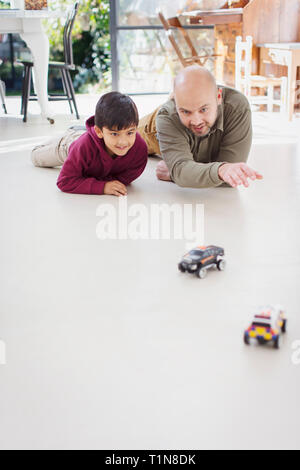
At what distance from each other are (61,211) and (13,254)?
0.48 meters

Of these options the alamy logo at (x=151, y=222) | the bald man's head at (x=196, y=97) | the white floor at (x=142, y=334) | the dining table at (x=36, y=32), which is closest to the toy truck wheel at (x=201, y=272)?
the white floor at (x=142, y=334)

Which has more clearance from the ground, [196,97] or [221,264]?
[196,97]

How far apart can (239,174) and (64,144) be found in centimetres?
112

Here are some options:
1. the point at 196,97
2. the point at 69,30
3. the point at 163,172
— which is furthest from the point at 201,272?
the point at 69,30

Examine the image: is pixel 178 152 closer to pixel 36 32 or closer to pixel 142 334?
pixel 142 334

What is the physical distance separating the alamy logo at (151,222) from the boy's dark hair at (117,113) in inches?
13.1

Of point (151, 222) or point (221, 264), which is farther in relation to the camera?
point (151, 222)

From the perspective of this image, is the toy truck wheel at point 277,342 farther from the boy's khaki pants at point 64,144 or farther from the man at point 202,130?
the boy's khaki pants at point 64,144

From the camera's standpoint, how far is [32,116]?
505 cm

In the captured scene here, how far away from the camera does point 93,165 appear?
98.4 inches

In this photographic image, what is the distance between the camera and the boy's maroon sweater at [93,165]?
96.3 inches

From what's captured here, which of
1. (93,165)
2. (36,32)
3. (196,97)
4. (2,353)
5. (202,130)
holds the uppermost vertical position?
(36,32)

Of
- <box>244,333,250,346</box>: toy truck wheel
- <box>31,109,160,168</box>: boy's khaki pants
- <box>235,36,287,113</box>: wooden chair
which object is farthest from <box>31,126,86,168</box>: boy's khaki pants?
<box>235,36,287,113</box>: wooden chair
